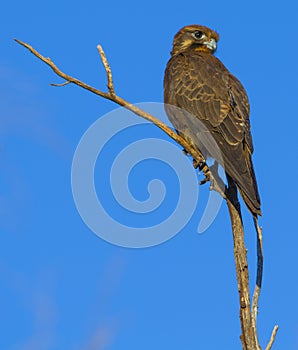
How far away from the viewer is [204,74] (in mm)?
7465

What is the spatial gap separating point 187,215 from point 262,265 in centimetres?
66

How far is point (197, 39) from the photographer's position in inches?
326

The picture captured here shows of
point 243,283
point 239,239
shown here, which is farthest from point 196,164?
point 243,283

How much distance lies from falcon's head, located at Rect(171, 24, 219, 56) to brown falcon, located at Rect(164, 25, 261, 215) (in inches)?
6.7

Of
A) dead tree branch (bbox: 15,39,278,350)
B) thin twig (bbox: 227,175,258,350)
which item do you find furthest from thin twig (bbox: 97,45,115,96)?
thin twig (bbox: 227,175,258,350)

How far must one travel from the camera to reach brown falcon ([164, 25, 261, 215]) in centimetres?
663

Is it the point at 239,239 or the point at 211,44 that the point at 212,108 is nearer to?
the point at 211,44

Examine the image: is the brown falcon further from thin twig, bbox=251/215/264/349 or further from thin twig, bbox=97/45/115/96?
thin twig, bbox=97/45/115/96

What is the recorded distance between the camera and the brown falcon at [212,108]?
6629 mm

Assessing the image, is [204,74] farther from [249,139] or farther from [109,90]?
[109,90]

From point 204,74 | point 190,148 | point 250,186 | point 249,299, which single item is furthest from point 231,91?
point 249,299

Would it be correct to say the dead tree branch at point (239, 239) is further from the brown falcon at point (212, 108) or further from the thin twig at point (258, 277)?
the brown falcon at point (212, 108)

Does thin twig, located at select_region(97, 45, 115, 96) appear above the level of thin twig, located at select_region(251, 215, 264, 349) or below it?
above

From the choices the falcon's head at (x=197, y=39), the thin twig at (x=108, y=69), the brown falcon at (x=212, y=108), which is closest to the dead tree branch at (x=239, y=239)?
the thin twig at (x=108, y=69)
